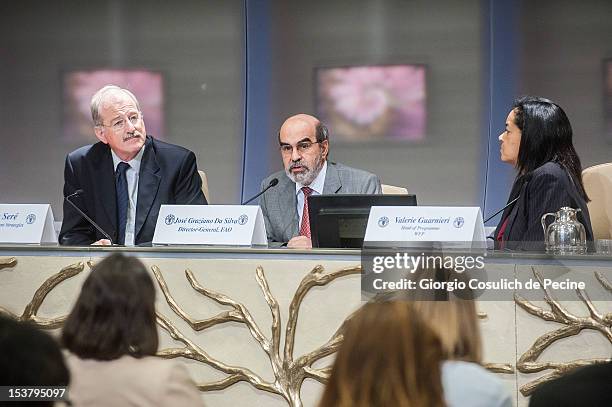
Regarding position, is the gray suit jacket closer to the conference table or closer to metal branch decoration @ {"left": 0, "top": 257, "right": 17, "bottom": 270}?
the conference table

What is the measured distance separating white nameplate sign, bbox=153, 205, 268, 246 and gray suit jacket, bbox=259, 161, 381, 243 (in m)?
0.79

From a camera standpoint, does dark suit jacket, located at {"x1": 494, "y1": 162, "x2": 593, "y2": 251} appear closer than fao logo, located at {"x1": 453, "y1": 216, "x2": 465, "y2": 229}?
No

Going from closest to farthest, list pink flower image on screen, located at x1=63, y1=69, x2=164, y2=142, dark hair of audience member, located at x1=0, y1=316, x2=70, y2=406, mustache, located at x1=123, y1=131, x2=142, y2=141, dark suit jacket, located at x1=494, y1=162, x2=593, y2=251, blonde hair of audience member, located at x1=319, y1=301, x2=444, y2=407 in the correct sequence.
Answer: dark hair of audience member, located at x1=0, y1=316, x2=70, y2=406 → blonde hair of audience member, located at x1=319, y1=301, x2=444, y2=407 → dark suit jacket, located at x1=494, y1=162, x2=593, y2=251 → mustache, located at x1=123, y1=131, x2=142, y2=141 → pink flower image on screen, located at x1=63, y1=69, x2=164, y2=142

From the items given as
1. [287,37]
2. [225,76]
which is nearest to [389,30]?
[287,37]

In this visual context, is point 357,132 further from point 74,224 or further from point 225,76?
point 74,224

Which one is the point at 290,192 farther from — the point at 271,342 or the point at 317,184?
the point at 271,342

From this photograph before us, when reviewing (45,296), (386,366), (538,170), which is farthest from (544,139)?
(386,366)

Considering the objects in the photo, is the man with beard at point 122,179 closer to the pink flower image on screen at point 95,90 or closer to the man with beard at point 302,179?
the man with beard at point 302,179

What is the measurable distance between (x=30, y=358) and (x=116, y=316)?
0.54 meters

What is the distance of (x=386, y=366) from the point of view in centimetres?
155

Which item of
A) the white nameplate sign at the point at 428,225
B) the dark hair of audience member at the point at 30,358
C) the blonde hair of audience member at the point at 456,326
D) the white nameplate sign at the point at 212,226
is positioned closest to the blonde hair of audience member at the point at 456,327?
the blonde hair of audience member at the point at 456,326

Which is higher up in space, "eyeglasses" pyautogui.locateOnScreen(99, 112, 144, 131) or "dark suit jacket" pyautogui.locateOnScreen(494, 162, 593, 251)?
"eyeglasses" pyautogui.locateOnScreen(99, 112, 144, 131)

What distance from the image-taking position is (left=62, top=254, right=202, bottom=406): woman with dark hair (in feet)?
6.31

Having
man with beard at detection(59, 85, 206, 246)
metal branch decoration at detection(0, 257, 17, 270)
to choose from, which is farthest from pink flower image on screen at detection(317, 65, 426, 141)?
metal branch decoration at detection(0, 257, 17, 270)
